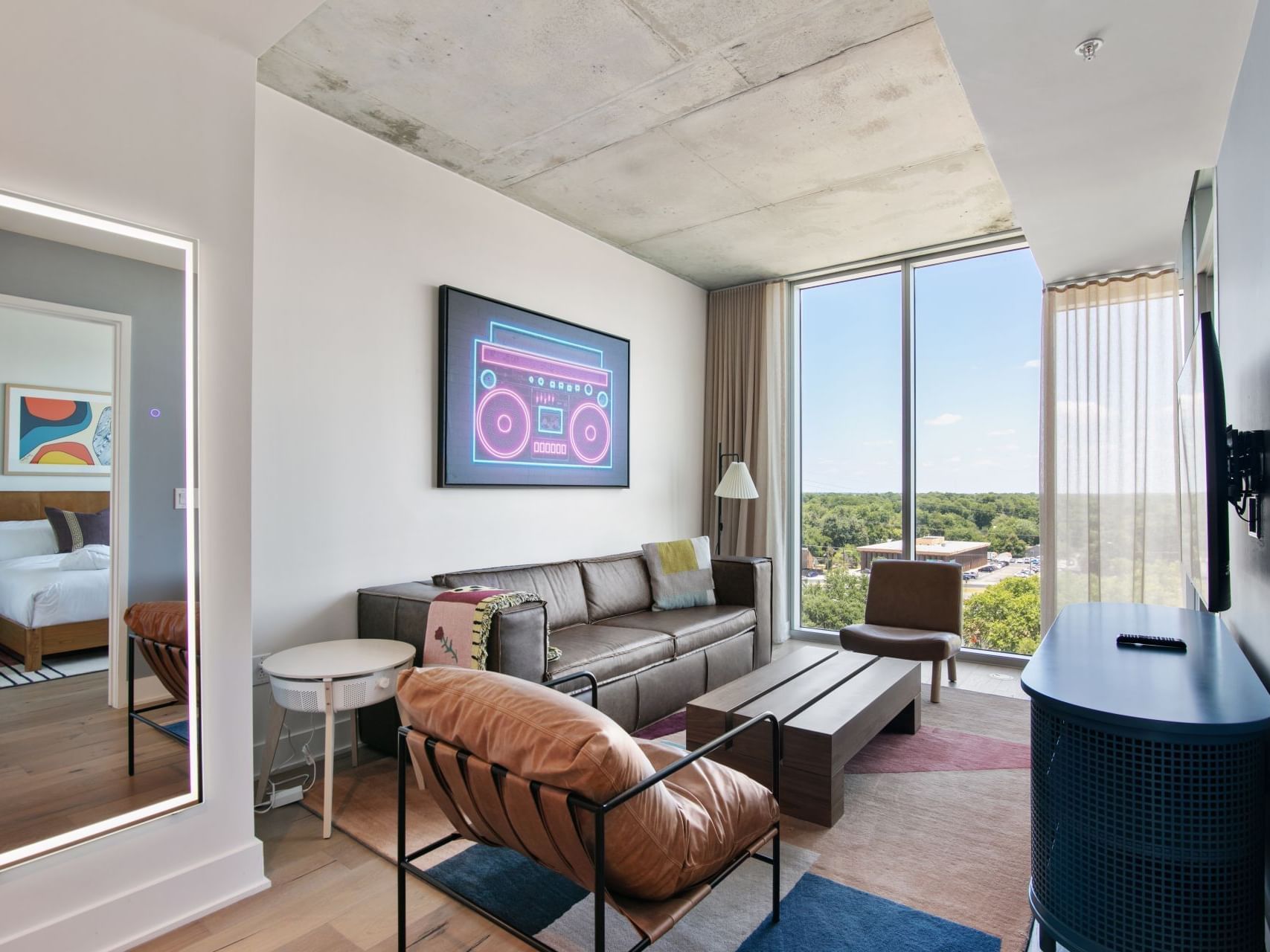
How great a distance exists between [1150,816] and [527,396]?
3374mm

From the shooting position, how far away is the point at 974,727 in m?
3.55

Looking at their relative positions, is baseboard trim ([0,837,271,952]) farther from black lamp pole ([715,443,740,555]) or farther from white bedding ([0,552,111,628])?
black lamp pole ([715,443,740,555])

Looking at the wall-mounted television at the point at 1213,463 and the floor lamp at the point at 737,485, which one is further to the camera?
the floor lamp at the point at 737,485

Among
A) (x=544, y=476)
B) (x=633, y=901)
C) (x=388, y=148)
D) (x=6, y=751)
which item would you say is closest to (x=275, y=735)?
(x=6, y=751)

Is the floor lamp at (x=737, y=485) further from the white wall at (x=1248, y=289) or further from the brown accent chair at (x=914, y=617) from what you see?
the white wall at (x=1248, y=289)

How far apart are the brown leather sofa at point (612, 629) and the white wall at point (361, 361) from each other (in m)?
0.27

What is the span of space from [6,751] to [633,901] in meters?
1.61

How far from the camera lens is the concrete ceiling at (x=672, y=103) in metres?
2.56

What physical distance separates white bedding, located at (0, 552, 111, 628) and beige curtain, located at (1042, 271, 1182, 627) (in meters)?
4.83

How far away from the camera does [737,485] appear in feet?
16.9

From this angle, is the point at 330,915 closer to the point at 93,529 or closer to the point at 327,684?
the point at 327,684

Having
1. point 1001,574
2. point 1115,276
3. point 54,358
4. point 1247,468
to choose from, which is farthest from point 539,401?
point 1115,276

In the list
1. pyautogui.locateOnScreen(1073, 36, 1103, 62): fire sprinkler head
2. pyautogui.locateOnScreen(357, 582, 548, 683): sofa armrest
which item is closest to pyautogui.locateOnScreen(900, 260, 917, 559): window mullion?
pyautogui.locateOnScreen(1073, 36, 1103, 62): fire sprinkler head

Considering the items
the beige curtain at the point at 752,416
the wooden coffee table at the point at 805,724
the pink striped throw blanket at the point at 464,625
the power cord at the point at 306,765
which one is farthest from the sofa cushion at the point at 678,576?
the power cord at the point at 306,765
